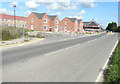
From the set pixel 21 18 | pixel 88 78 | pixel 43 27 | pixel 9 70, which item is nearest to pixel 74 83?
pixel 88 78

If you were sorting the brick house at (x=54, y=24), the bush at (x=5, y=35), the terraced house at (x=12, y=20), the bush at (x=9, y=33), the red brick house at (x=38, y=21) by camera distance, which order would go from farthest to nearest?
the terraced house at (x=12, y=20)
the brick house at (x=54, y=24)
the red brick house at (x=38, y=21)
the bush at (x=9, y=33)
the bush at (x=5, y=35)

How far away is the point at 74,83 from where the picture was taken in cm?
542

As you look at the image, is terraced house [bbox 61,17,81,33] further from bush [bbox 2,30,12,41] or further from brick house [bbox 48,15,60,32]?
bush [bbox 2,30,12,41]

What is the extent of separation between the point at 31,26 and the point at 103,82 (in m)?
52.4

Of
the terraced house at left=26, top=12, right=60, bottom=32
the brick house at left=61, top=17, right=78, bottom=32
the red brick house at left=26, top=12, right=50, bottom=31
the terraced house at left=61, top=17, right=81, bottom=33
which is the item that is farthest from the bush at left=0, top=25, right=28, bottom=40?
the terraced house at left=61, top=17, right=81, bottom=33

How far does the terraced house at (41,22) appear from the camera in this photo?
52.6 meters

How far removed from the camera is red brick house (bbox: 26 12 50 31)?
52.5m

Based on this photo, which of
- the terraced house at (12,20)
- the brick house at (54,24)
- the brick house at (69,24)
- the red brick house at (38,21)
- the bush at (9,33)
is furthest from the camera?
the brick house at (69,24)

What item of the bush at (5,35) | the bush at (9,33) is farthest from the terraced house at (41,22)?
the bush at (5,35)

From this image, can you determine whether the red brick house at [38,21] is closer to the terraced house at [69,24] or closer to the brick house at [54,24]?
the brick house at [54,24]

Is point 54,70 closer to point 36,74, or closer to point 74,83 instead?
point 36,74

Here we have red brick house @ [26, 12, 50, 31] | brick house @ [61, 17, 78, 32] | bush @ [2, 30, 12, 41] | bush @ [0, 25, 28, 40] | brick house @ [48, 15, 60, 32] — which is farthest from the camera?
brick house @ [61, 17, 78, 32]

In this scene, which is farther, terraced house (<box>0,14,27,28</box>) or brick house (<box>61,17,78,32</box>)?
brick house (<box>61,17,78,32</box>)

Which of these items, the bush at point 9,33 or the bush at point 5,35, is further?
the bush at point 9,33
